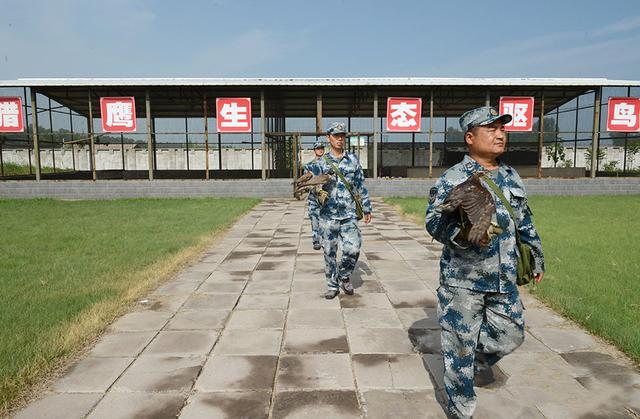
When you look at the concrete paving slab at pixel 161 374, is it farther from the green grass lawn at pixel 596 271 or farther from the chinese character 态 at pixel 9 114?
the chinese character 态 at pixel 9 114

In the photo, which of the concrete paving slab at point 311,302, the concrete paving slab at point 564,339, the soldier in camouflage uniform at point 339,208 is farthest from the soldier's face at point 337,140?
the concrete paving slab at point 564,339

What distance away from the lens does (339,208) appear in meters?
4.28

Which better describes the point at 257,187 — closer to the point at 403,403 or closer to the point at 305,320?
the point at 305,320

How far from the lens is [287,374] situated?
282cm

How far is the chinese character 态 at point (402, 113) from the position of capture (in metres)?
15.4

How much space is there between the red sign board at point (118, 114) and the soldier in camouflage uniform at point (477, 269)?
49.6 feet

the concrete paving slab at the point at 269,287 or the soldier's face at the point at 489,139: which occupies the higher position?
the soldier's face at the point at 489,139

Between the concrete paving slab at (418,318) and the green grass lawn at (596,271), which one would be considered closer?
the green grass lawn at (596,271)

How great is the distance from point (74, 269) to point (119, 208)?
7.83 meters

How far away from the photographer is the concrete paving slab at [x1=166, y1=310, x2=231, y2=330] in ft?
12.1

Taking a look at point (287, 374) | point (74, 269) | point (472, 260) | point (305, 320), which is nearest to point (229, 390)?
point (287, 374)

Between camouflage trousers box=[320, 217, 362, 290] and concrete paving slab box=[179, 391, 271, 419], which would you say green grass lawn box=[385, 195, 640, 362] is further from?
concrete paving slab box=[179, 391, 271, 419]

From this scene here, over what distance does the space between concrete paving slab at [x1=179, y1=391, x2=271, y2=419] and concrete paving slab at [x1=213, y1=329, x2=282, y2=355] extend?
60 cm

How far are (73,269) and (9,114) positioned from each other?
13.0m
